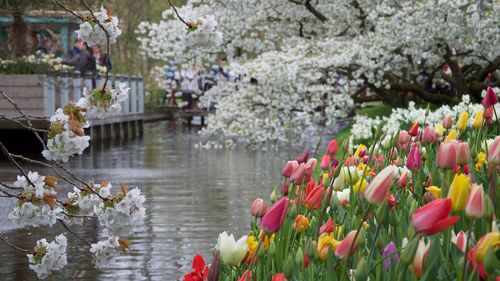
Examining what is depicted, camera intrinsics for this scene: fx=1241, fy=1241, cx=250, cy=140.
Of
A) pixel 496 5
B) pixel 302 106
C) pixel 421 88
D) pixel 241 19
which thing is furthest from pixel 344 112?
pixel 496 5

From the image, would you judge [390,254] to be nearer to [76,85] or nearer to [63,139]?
[63,139]

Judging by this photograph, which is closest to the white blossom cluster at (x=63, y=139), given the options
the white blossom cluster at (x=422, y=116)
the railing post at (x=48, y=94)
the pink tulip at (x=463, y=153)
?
the pink tulip at (x=463, y=153)

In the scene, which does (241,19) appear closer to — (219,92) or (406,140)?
(219,92)

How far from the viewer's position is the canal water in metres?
8.93

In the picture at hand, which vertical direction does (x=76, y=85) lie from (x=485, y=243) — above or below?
below

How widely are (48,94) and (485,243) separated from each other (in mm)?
22025

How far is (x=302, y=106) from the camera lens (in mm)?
21047

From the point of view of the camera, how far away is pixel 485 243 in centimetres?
317

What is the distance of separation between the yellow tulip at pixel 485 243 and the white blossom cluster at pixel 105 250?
2647mm

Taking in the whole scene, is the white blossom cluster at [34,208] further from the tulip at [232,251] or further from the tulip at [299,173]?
the tulip at [232,251]

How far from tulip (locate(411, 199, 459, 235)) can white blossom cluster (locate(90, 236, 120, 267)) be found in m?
2.65

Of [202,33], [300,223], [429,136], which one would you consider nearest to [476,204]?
[300,223]

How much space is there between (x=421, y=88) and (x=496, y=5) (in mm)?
6905

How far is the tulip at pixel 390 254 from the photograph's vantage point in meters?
3.67
